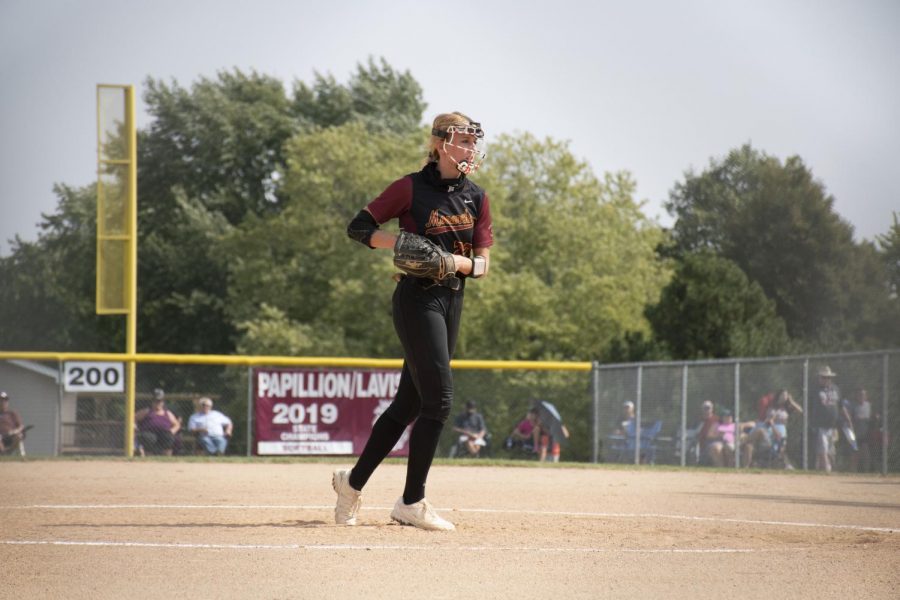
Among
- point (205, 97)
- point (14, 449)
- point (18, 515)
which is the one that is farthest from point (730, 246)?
point (18, 515)

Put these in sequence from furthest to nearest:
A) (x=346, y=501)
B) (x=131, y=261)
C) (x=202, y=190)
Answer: (x=202, y=190)
(x=131, y=261)
(x=346, y=501)

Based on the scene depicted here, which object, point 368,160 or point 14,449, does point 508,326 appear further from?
point 14,449

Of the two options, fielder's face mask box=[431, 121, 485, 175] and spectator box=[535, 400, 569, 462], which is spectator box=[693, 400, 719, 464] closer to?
spectator box=[535, 400, 569, 462]

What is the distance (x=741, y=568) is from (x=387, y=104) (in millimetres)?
47308

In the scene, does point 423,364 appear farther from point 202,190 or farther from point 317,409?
point 202,190

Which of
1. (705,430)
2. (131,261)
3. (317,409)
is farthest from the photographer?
A: (317,409)

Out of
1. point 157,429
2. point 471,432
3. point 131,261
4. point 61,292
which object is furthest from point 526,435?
point 61,292

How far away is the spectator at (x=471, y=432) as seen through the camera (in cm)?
2111

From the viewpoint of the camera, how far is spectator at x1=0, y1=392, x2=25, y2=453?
18.3 m

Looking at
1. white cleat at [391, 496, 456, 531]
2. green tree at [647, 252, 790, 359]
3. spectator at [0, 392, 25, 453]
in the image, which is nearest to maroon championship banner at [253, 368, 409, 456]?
spectator at [0, 392, 25, 453]

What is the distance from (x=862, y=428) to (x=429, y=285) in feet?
38.1

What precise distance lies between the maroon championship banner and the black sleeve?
12.8 metres

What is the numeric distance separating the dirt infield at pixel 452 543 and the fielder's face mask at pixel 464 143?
2035 mm

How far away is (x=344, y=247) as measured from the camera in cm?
4431
